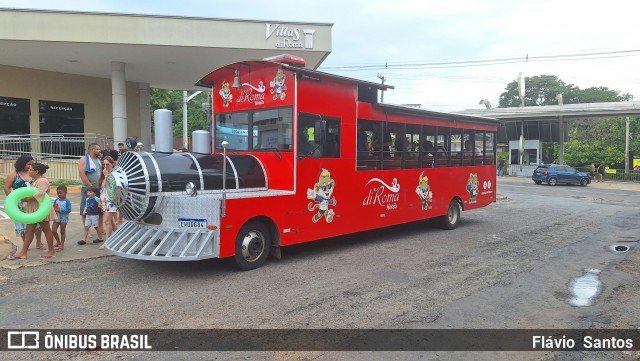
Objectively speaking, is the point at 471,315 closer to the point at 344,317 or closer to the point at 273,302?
the point at 344,317

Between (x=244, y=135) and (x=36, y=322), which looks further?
(x=244, y=135)

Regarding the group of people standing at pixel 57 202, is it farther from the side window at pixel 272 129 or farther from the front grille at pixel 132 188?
the side window at pixel 272 129

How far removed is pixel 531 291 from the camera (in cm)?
590

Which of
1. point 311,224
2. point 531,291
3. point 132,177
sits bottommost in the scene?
point 531,291

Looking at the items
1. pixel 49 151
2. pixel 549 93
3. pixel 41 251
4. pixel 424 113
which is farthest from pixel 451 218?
pixel 549 93

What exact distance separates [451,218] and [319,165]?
512cm

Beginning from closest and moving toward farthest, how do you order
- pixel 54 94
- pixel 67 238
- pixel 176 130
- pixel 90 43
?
pixel 67 238, pixel 90 43, pixel 54 94, pixel 176 130

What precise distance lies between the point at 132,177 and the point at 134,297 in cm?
164

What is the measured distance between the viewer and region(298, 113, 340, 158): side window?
7.19m

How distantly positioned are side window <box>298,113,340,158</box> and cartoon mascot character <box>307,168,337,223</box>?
0.38 meters

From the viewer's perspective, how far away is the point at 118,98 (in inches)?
695

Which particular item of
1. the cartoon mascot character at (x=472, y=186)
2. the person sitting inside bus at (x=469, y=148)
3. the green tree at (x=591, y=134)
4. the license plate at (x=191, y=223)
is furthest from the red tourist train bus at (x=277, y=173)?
the green tree at (x=591, y=134)

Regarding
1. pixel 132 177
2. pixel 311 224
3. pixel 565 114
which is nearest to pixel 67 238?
pixel 132 177

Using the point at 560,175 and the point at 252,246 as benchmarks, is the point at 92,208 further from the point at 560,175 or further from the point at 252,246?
the point at 560,175
